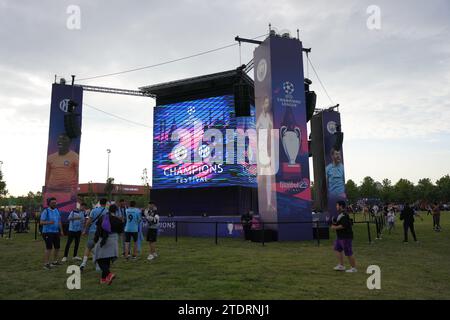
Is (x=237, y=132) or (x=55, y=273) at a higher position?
(x=237, y=132)

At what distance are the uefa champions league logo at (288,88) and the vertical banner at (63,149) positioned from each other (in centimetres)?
1473

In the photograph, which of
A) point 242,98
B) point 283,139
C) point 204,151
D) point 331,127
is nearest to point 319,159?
point 331,127

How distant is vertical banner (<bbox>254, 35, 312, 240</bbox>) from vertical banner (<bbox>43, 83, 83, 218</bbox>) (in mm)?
13550

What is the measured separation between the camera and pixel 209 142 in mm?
26500

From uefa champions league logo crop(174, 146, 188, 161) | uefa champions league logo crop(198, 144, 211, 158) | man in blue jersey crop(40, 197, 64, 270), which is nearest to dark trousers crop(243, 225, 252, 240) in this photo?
uefa champions league logo crop(198, 144, 211, 158)

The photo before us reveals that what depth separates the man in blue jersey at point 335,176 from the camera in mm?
28641

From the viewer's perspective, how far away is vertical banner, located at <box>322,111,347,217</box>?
93.8 ft

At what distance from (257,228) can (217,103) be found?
12.6m

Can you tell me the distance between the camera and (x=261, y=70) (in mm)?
19250

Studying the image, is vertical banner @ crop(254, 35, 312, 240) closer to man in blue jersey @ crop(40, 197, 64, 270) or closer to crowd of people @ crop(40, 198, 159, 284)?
crowd of people @ crop(40, 198, 159, 284)

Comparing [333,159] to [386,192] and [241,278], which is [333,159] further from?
[386,192]

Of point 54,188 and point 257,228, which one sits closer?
point 257,228

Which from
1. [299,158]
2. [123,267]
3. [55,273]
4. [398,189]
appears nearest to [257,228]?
[299,158]

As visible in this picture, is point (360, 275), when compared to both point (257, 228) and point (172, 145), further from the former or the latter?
point (172, 145)
